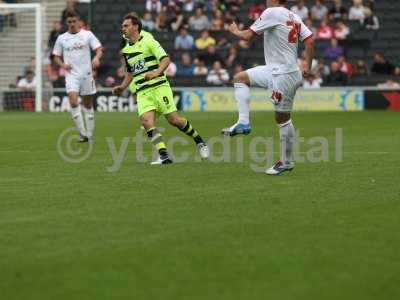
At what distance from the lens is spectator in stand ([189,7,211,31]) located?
36844mm

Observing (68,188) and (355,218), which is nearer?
(355,218)

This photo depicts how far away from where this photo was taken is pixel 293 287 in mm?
6703

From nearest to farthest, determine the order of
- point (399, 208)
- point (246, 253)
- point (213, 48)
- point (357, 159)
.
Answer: point (246, 253)
point (399, 208)
point (357, 159)
point (213, 48)

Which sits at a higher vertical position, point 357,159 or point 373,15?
point 373,15

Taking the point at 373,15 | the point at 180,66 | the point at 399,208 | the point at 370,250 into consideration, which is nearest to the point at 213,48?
the point at 180,66

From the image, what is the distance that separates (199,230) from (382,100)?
24338 mm

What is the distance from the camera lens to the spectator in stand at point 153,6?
38062 mm

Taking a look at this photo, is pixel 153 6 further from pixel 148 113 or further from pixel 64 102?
pixel 148 113

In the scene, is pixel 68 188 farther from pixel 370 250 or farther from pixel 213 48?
pixel 213 48

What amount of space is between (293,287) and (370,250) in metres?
1.38

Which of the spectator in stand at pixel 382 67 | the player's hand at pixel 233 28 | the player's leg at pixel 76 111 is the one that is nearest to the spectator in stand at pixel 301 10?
Result: the spectator in stand at pixel 382 67

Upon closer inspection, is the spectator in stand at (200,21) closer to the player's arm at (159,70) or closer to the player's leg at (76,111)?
the player's leg at (76,111)

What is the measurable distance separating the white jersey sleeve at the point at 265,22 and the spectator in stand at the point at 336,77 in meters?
20.7

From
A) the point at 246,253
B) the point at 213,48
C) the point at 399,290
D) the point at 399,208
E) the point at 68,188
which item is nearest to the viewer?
the point at 399,290
